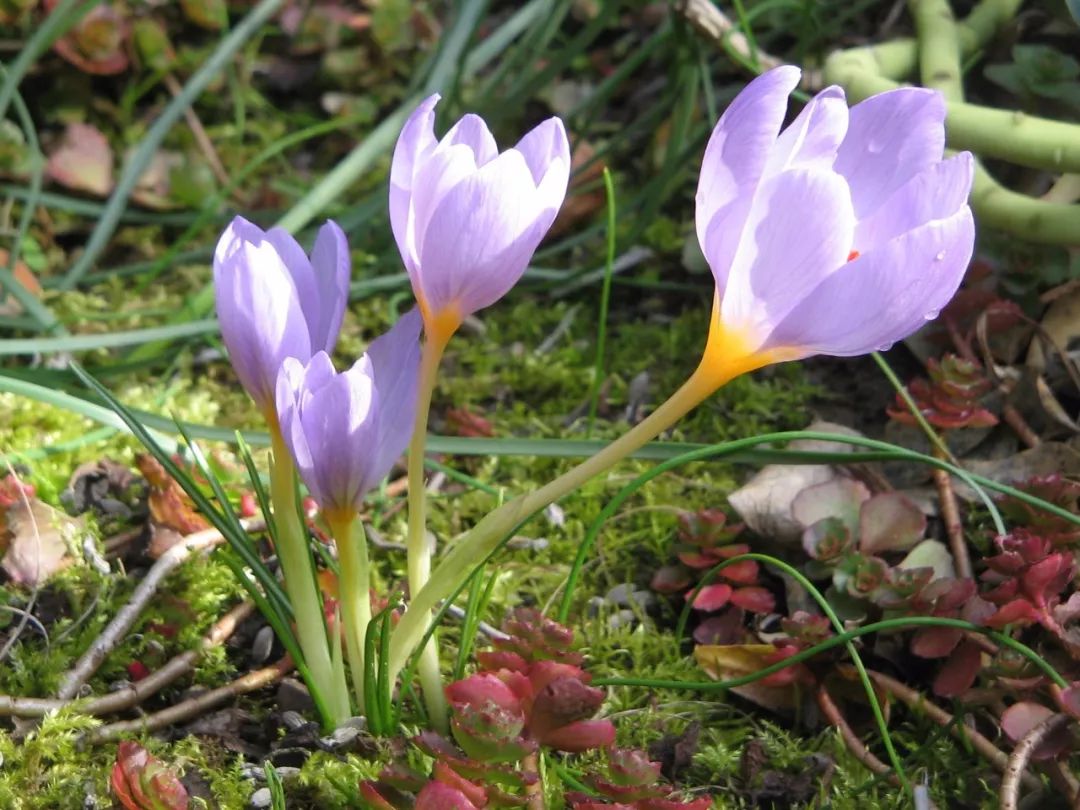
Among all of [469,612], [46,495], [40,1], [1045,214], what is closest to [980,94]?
[1045,214]

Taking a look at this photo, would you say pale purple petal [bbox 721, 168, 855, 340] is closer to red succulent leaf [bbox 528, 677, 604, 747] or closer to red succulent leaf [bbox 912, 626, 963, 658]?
red succulent leaf [bbox 528, 677, 604, 747]

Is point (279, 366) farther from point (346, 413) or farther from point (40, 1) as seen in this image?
point (40, 1)

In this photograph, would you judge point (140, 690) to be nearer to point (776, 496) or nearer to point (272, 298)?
point (272, 298)

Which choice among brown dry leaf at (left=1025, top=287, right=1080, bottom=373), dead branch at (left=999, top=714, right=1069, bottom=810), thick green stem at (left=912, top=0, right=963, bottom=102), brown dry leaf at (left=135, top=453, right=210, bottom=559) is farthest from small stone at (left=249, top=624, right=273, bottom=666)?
thick green stem at (left=912, top=0, right=963, bottom=102)

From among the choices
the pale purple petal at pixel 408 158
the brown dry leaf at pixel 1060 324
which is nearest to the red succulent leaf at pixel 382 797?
the pale purple petal at pixel 408 158

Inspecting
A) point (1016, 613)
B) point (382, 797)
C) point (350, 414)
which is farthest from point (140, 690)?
point (1016, 613)

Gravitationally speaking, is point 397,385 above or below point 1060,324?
above

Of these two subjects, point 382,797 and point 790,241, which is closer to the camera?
point 790,241
